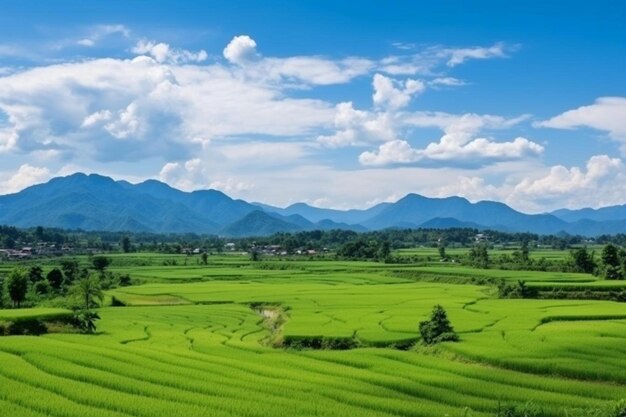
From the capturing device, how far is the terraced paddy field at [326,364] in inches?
842

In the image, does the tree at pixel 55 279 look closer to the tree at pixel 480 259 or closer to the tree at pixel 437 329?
the tree at pixel 437 329

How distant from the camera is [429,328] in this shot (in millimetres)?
35344

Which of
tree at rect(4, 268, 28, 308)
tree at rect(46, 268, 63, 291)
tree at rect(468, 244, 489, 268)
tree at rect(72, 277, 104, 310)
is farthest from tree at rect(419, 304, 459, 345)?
tree at rect(468, 244, 489, 268)

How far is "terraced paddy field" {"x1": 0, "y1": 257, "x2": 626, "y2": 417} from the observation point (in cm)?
2139

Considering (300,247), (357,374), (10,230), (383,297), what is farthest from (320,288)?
(10,230)

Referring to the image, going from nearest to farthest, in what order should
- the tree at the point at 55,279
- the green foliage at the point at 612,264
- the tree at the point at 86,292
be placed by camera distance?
the tree at the point at 86,292 < the green foliage at the point at 612,264 < the tree at the point at 55,279

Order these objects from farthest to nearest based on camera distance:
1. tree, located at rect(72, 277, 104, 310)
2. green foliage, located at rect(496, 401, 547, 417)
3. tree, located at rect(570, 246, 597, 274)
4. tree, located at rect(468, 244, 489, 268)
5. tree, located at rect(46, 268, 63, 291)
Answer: tree, located at rect(468, 244, 489, 268)
tree, located at rect(570, 246, 597, 274)
tree, located at rect(46, 268, 63, 291)
tree, located at rect(72, 277, 104, 310)
green foliage, located at rect(496, 401, 547, 417)

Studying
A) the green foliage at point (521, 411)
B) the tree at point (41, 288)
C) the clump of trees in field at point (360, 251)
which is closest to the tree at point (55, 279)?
the tree at point (41, 288)

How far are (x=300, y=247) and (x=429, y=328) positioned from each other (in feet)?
454

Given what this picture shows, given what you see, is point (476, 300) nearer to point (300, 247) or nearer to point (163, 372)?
point (163, 372)

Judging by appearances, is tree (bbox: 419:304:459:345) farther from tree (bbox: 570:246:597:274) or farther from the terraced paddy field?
tree (bbox: 570:246:597:274)

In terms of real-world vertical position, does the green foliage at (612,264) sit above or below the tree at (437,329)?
above

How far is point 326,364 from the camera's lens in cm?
2909

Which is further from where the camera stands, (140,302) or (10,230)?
(10,230)
